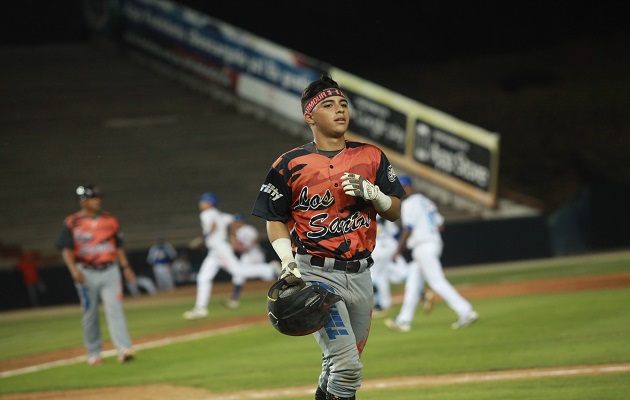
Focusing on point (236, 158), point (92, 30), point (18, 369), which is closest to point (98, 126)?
point (236, 158)

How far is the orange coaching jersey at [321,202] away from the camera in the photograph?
268 inches

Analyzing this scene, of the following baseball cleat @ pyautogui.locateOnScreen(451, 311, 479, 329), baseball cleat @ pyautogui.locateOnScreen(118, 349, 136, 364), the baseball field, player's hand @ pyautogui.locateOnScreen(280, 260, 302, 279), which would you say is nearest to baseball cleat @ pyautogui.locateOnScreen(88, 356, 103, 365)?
the baseball field

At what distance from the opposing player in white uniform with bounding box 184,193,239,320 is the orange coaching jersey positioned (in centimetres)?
1179

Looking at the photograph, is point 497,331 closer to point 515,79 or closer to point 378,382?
point 378,382

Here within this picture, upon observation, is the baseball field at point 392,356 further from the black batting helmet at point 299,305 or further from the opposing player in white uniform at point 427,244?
the black batting helmet at point 299,305

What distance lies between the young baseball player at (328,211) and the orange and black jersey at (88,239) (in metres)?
6.73

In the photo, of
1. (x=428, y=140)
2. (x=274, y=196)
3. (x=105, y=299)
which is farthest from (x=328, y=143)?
(x=428, y=140)

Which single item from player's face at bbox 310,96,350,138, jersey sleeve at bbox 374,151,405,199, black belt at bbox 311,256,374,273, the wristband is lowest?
black belt at bbox 311,256,374,273

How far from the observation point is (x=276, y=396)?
10031 mm

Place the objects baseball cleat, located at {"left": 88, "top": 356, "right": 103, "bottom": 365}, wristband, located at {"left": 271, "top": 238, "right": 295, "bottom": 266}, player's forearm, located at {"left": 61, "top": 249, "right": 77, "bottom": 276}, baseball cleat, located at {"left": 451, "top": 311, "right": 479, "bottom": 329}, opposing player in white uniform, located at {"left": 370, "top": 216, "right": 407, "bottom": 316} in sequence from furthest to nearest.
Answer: opposing player in white uniform, located at {"left": 370, "top": 216, "right": 407, "bottom": 316} < baseball cleat, located at {"left": 451, "top": 311, "right": 479, "bottom": 329} < baseball cleat, located at {"left": 88, "top": 356, "right": 103, "bottom": 365} < player's forearm, located at {"left": 61, "top": 249, "right": 77, "bottom": 276} < wristband, located at {"left": 271, "top": 238, "right": 295, "bottom": 266}

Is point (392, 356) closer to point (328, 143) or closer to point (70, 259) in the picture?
point (70, 259)

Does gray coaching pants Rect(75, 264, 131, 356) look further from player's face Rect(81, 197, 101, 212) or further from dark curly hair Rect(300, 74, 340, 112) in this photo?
dark curly hair Rect(300, 74, 340, 112)

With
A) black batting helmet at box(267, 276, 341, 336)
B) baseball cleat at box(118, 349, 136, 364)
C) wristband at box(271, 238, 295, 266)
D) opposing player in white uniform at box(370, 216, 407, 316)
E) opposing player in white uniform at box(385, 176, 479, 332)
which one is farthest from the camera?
opposing player in white uniform at box(370, 216, 407, 316)

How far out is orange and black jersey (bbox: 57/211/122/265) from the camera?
13148 millimetres
